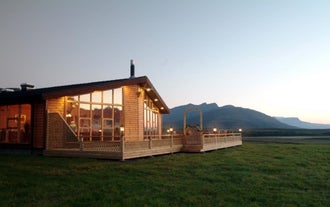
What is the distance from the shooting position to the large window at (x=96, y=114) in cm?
1767

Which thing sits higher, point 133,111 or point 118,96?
point 118,96

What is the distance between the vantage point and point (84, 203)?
722 centimetres

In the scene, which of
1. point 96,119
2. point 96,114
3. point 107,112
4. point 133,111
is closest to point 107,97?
point 107,112

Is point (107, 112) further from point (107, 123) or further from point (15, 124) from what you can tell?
point (15, 124)

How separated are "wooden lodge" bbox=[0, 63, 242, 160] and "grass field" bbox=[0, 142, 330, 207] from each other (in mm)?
2356

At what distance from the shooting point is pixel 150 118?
24.6 meters

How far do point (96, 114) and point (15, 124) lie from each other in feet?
15.5

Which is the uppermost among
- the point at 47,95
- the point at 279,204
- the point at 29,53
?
the point at 29,53

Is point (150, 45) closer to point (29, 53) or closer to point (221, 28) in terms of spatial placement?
point (221, 28)

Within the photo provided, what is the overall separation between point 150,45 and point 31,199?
1153 inches

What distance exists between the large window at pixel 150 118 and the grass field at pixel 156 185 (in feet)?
34.0

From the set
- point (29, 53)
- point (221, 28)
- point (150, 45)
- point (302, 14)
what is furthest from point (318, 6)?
point (29, 53)

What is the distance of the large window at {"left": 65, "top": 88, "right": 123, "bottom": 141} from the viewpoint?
1767 cm

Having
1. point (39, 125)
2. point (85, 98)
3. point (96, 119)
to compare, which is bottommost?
point (39, 125)
